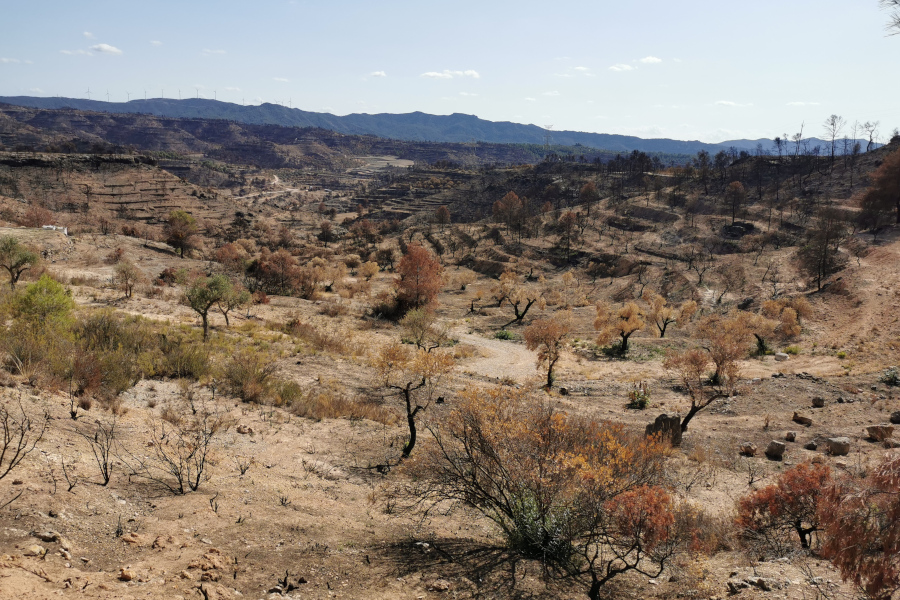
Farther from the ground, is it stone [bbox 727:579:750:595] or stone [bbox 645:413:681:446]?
stone [bbox 727:579:750:595]

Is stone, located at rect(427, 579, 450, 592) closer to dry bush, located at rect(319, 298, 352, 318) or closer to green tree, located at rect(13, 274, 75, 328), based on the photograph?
green tree, located at rect(13, 274, 75, 328)

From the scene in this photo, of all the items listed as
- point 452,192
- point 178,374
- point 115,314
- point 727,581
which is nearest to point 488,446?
point 727,581

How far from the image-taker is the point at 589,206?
99.8m

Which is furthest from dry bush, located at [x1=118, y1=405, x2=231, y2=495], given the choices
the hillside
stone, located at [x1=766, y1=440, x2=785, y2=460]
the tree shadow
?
stone, located at [x1=766, y1=440, x2=785, y2=460]

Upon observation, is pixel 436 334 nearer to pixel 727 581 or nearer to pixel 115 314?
pixel 115 314

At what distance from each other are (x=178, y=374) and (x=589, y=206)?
93887 millimetres

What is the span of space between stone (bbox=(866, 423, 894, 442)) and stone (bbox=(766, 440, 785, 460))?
12.1ft

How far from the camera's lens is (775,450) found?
56.8ft

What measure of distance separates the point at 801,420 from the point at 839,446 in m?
3.84

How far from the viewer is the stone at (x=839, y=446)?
54.9ft

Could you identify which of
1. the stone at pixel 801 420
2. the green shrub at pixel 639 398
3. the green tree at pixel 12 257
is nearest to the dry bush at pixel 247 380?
the green shrub at pixel 639 398

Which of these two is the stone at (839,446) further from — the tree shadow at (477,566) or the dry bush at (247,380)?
the dry bush at (247,380)

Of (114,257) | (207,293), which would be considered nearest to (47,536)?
(207,293)

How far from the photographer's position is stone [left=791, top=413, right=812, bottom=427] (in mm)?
20219
